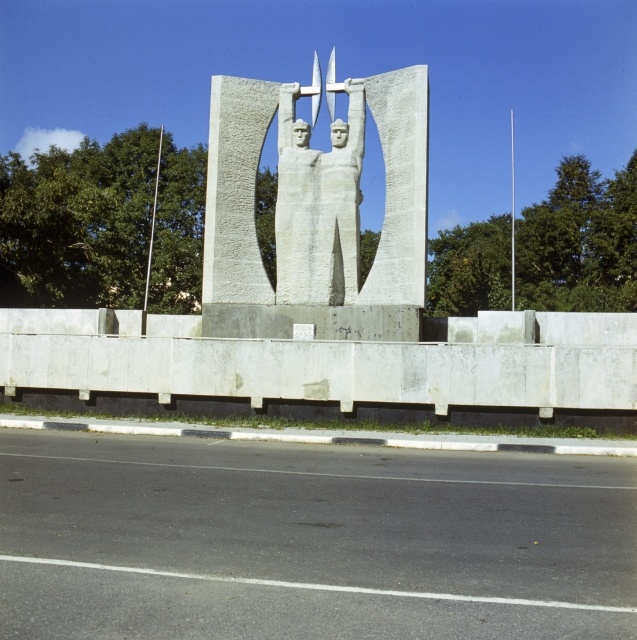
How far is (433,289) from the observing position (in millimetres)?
46125

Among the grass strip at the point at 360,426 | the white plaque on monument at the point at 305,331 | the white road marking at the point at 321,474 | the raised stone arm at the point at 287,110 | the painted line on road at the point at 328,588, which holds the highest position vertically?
the raised stone arm at the point at 287,110

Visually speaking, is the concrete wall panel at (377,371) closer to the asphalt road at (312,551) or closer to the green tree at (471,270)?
the asphalt road at (312,551)

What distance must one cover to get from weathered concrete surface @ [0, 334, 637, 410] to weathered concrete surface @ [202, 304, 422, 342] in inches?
81.3

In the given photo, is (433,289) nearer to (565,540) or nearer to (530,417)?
(530,417)

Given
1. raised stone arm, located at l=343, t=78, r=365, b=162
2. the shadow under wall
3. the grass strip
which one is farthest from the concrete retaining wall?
raised stone arm, located at l=343, t=78, r=365, b=162

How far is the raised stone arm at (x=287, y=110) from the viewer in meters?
16.9

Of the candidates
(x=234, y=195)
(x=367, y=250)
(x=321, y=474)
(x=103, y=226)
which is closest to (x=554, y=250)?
(x=367, y=250)

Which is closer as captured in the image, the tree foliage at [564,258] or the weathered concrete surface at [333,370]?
the weathered concrete surface at [333,370]

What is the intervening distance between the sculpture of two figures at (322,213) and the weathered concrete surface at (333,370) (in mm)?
2686

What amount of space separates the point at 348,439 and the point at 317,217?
581 cm

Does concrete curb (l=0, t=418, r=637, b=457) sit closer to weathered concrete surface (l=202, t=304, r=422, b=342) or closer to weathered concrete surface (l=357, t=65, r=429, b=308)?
weathered concrete surface (l=202, t=304, r=422, b=342)

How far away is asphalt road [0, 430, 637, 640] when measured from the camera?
434 centimetres

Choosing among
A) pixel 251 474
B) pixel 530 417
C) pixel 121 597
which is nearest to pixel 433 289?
pixel 530 417

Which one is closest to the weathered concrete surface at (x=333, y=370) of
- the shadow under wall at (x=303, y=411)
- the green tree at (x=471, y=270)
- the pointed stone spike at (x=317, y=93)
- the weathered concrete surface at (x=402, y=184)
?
the shadow under wall at (x=303, y=411)
